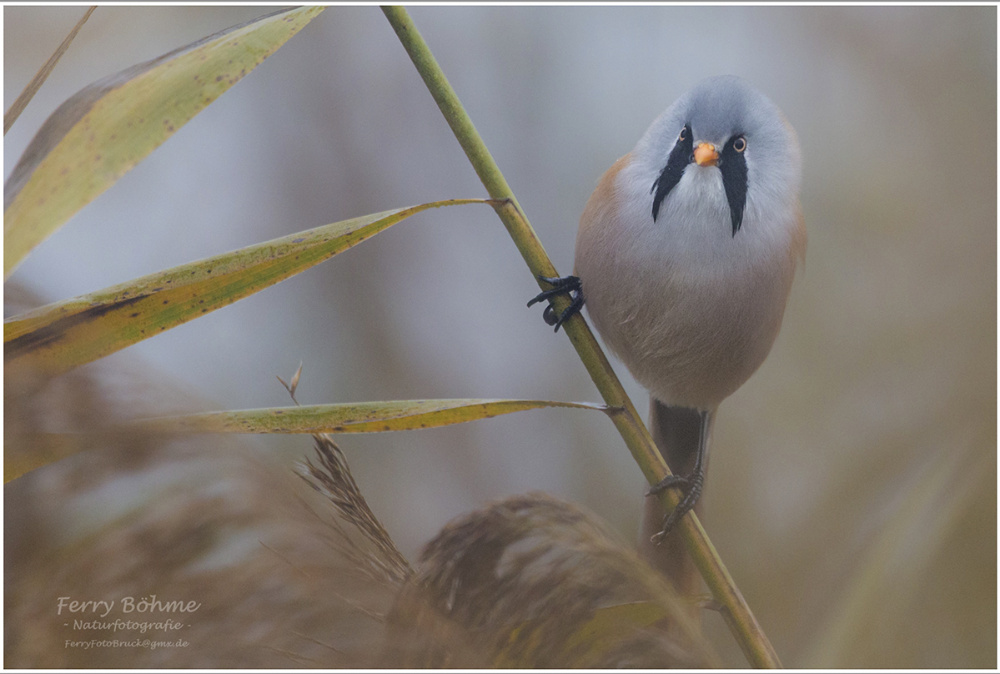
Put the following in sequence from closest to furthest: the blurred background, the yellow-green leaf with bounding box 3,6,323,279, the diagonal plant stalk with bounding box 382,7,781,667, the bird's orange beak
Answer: the yellow-green leaf with bounding box 3,6,323,279 < the diagonal plant stalk with bounding box 382,7,781,667 < the bird's orange beak < the blurred background

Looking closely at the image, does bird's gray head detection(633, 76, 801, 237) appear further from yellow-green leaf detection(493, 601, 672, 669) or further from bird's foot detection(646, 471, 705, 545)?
yellow-green leaf detection(493, 601, 672, 669)

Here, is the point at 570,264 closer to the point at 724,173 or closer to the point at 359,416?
the point at 724,173

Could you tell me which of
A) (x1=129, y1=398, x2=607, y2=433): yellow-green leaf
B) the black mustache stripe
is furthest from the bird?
(x1=129, y1=398, x2=607, y2=433): yellow-green leaf

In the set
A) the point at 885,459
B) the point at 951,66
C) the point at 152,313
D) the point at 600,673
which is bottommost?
the point at 885,459

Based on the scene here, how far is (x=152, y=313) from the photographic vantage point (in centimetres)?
74

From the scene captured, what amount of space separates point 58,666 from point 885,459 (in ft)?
4.11

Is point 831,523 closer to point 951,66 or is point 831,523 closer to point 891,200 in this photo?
point 891,200

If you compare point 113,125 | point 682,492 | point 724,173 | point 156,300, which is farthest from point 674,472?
point 113,125

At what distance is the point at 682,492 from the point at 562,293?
0.32m

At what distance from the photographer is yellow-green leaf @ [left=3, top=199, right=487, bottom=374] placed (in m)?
0.68

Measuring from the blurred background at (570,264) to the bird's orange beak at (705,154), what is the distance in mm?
259

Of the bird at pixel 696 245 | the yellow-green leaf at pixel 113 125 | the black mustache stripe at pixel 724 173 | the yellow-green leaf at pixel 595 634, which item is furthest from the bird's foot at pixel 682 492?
the yellow-green leaf at pixel 113 125

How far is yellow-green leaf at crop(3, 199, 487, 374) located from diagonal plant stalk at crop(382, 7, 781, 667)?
0.10 m

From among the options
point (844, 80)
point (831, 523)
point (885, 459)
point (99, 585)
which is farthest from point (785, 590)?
point (99, 585)
